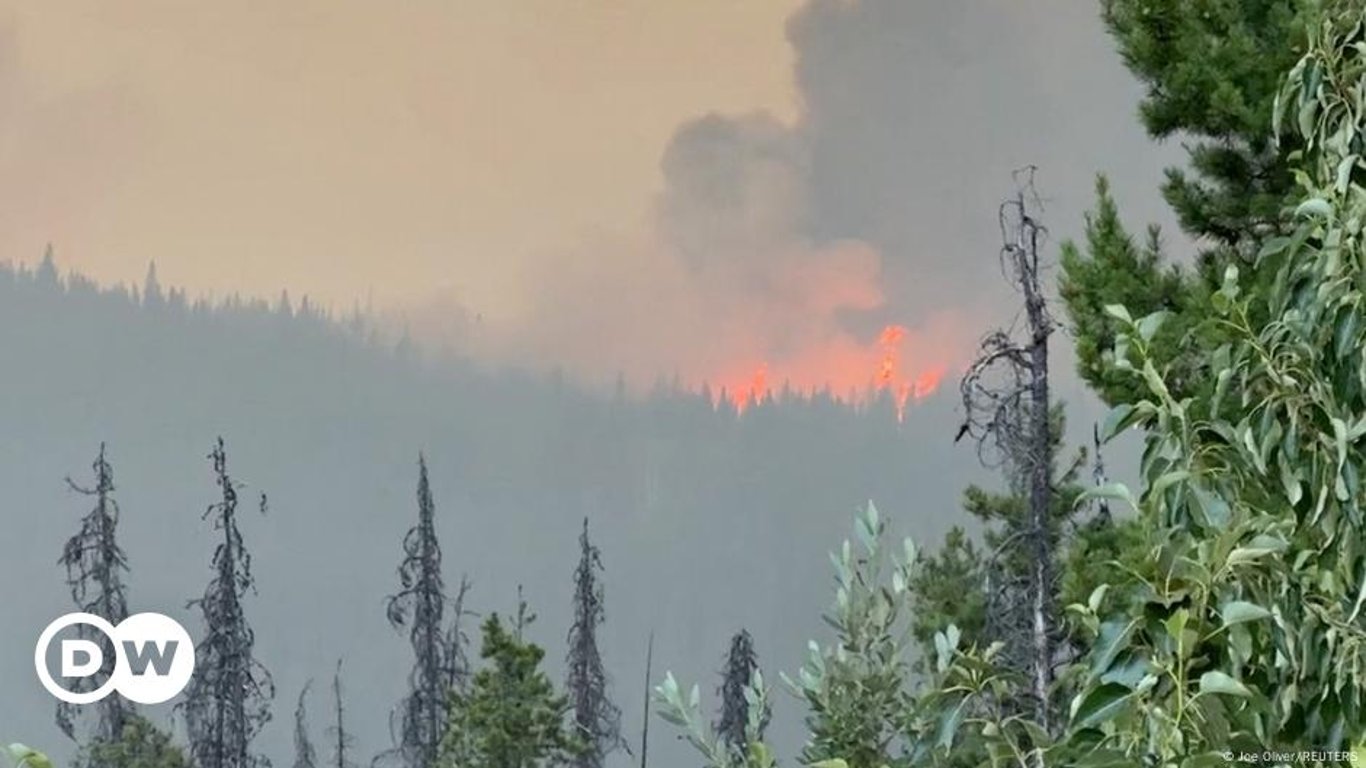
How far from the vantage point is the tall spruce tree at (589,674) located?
292 cm

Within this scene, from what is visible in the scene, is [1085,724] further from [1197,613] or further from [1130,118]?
[1130,118]

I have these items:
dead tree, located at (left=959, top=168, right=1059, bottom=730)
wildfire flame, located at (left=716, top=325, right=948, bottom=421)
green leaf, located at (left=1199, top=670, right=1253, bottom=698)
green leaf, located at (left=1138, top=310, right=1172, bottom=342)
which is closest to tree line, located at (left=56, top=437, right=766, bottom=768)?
wildfire flame, located at (left=716, top=325, right=948, bottom=421)

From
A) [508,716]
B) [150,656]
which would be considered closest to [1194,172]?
[508,716]

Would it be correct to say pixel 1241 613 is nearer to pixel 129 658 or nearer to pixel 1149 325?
pixel 1149 325

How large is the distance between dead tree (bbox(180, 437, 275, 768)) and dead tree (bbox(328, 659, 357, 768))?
126 mm

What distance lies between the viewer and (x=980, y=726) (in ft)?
3.09

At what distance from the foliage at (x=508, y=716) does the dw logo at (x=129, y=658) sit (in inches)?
22.0

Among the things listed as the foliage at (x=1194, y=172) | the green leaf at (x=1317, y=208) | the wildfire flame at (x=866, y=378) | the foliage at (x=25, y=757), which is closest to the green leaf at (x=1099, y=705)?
→ the green leaf at (x=1317, y=208)

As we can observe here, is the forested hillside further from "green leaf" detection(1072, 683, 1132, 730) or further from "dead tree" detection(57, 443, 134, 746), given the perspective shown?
"green leaf" detection(1072, 683, 1132, 730)

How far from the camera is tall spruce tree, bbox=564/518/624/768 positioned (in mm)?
2916

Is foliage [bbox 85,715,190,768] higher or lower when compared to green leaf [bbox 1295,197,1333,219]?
lower

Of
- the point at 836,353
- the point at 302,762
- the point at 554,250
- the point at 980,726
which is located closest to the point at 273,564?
the point at 302,762

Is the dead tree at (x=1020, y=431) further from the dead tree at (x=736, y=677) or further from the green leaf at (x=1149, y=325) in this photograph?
the green leaf at (x=1149, y=325)

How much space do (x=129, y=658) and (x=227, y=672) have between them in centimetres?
19
